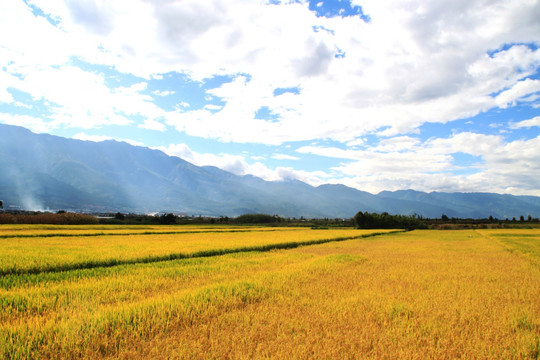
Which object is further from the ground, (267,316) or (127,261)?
(267,316)

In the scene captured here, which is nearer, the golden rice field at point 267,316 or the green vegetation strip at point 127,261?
the golden rice field at point 267,316

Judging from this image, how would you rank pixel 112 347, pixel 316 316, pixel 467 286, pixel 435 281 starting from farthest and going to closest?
1. pixel 435 281
2. pixel 467 286
3. pixel 316 316
4. pixel 112 347

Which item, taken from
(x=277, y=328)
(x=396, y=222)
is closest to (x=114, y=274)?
(x=277, y=328)

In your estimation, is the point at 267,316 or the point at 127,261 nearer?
the point at 267,316

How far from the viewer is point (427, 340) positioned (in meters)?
5.04

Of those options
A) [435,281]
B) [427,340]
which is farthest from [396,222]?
[427,340]

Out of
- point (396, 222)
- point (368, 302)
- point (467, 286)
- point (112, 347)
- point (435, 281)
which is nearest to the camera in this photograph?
point (112, 347)

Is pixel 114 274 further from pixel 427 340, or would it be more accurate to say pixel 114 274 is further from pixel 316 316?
pixel 427 340

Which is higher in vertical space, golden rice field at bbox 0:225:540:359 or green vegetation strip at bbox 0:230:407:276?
golden rice field at bbox 0:225:540:359

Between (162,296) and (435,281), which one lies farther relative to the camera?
(435,281)

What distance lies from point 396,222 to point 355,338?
3772 inches

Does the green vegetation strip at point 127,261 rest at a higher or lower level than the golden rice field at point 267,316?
lower

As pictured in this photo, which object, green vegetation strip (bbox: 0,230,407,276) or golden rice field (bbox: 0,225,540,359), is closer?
golden rice field (bbox: 0,225,540,359)

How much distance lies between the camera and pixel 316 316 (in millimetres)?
6062
